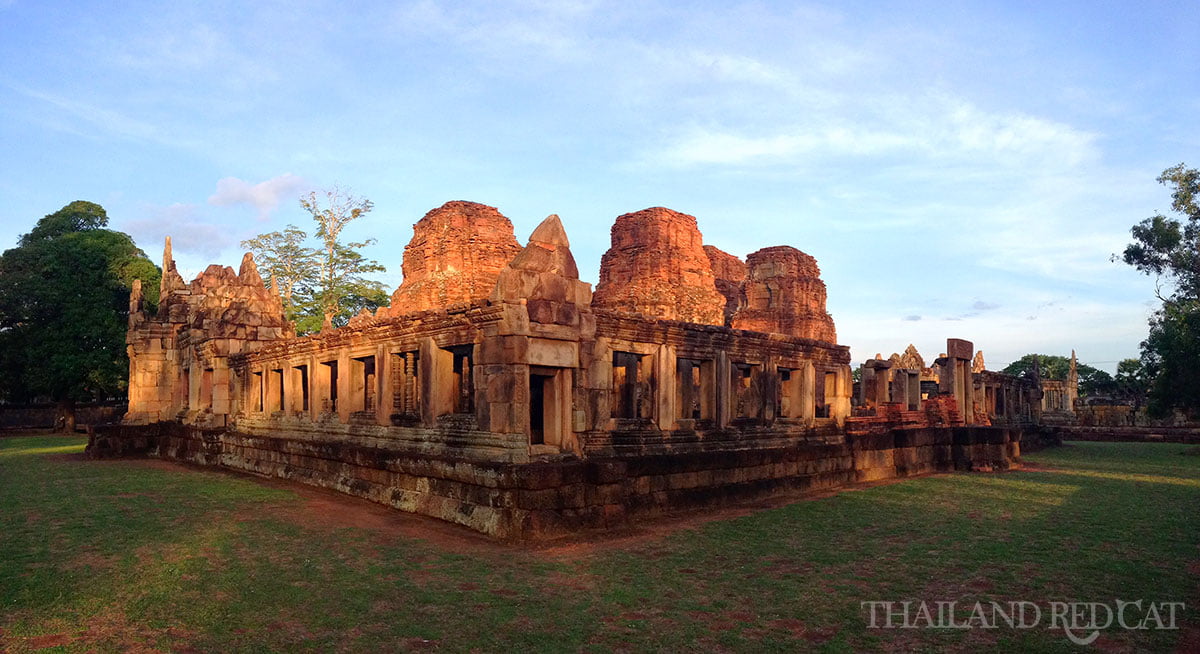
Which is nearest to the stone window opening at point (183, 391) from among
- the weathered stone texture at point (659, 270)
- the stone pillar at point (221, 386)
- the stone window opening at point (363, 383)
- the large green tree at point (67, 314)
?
the stone pillar at point (221, 386)

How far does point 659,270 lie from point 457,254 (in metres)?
11.6

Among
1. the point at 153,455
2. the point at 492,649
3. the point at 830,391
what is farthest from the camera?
the point at 153,455

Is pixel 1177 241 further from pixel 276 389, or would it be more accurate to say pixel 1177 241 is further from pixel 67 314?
pixel 67 314

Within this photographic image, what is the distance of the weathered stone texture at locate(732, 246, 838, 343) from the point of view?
49.1 metres

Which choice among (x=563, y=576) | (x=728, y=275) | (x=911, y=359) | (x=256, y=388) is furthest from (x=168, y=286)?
(x=728, y=275)

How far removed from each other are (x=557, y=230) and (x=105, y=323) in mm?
36266

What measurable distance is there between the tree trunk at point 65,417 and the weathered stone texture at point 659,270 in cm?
2774

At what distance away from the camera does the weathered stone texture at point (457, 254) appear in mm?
38000

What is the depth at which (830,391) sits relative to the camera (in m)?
16.2

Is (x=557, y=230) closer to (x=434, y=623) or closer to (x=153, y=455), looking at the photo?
(x=434, y=623)

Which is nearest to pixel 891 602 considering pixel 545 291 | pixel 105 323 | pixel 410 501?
pixel 545 291

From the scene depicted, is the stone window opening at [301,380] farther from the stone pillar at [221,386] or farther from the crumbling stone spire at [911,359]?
the crumbling stone spire at [911,359]

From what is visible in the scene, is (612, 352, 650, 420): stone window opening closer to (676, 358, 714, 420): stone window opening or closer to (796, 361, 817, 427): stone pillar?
(676, 358, 714, 420): stone window opening

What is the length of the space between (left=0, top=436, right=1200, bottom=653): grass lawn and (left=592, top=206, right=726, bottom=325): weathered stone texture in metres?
29.8
